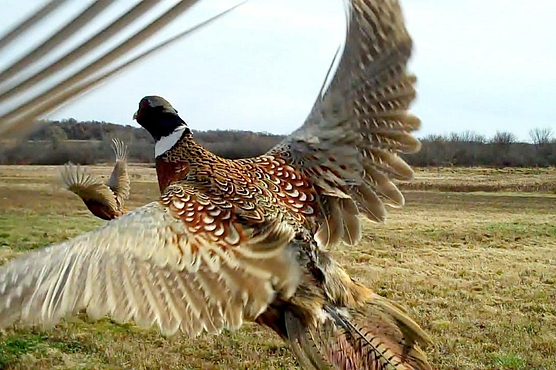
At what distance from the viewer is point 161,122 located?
2.19 m

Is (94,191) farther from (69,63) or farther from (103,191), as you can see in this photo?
(69,63)

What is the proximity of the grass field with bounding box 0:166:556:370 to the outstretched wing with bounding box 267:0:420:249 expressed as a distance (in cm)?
55

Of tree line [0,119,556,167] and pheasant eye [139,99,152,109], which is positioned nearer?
tree line [0,119,556,167]

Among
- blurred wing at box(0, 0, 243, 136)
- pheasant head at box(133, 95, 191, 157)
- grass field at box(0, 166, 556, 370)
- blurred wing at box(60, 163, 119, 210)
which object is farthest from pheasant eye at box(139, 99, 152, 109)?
blurred wing at box(0, 0, 243, 136)

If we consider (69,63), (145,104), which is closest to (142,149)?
(145,104)

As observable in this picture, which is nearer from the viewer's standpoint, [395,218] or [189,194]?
[189,194]

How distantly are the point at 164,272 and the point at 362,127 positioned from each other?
97 centimetres

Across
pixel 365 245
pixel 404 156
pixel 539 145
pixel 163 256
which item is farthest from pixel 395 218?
pixel 163 256

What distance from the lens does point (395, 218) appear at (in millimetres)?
7484

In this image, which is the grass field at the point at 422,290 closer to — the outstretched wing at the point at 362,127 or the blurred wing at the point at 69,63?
the blurred wing at the point at 69,63

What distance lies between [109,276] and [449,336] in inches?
122

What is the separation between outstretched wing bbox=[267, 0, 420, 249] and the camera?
2021mm

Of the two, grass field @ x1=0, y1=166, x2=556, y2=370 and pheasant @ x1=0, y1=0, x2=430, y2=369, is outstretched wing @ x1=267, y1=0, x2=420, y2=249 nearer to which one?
pheasant @ x1=0, y1=0, x2=430, y2=369

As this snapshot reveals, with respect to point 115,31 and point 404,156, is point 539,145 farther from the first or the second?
point 115,31
